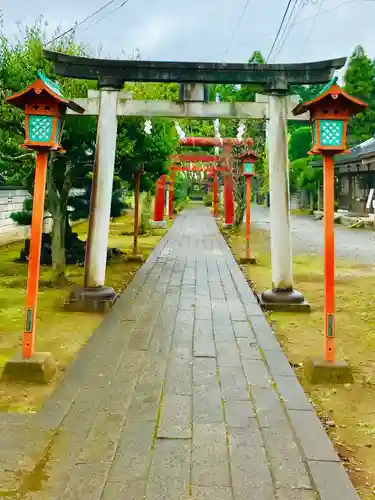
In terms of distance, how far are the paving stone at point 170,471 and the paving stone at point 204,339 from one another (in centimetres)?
228

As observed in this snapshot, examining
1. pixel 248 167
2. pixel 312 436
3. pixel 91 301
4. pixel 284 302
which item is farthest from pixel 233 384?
pixel 248 167

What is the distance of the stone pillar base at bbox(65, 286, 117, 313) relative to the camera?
8.32 metres

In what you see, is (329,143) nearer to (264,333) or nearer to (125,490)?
(264,333)

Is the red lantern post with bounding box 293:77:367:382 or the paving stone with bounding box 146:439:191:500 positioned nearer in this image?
the paving stone with bounding box 146:439:191:500

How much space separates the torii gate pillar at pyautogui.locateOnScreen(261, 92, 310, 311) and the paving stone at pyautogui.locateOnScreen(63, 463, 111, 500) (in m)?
5.51

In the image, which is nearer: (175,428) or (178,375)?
(175,428)

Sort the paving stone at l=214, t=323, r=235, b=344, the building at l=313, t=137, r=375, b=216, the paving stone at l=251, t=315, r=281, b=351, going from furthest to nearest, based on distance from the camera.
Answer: the building at l=313, t=137, r=375, b=216 < the paving stone at l=214, t=323, r=235, b=344 < the paving stone at l=251, t=315, r=281, b=351

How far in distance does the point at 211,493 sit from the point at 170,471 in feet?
1.20

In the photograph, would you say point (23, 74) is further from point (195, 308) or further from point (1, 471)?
point (1, 471)

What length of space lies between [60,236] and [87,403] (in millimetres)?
6900

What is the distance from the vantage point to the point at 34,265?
17.9ft

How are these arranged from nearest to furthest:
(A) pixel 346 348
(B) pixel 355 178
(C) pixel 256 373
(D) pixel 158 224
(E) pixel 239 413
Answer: (E) pixel 239 413
(C) pixel 256 373
(A) pixel 346 348
(D) pixel 158 224
(B) pixel 355 178

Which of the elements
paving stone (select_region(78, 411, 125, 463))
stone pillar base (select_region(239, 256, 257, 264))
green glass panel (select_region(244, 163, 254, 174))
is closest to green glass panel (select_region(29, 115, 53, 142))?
paving stone (select_region(78, 411, 125, 463))

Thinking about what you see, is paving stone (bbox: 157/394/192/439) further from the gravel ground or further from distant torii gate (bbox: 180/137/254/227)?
distant torii gate (bbox: 180/137/254/227)
